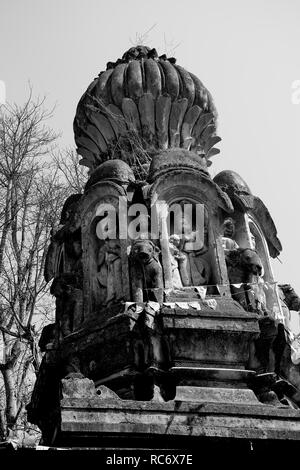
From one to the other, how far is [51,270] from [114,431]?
3.26m

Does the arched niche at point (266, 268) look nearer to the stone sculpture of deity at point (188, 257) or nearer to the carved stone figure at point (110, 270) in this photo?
the stone sculpture of deity at point (188, 257)

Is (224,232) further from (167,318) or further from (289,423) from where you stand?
(289,423)

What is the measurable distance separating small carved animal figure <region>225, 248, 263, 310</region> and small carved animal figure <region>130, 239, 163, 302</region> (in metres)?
0.90

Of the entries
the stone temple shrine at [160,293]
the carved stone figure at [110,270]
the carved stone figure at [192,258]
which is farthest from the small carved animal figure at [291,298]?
the carved stone figure at [110,270]

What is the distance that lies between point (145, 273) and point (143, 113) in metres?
2.83

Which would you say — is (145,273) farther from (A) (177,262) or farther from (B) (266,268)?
(B) (266,268)

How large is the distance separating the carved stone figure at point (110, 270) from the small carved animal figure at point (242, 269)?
1243mm

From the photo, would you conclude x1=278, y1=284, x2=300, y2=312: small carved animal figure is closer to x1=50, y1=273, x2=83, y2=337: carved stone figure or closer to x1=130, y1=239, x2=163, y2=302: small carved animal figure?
x1=130, y1=239, x2=163, y2=302: small carved animal figure

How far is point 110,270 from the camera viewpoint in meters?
9.13

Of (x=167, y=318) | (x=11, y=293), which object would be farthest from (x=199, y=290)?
(x=11, y=293)

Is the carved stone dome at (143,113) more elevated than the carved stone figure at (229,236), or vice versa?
the carved stone dome at (143,113)

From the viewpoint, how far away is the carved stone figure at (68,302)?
9.19m

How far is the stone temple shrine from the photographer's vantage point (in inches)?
294

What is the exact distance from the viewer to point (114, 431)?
7.22m
